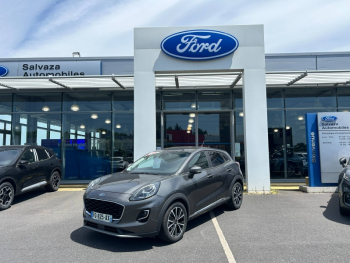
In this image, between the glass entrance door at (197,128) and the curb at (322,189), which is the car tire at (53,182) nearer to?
the glass entrance door at (197,128)

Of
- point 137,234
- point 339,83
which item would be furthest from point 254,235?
point 339,83

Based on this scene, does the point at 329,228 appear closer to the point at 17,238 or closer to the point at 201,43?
the point at 17,238

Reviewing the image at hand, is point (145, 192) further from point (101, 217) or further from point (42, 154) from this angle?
point (42, 154)

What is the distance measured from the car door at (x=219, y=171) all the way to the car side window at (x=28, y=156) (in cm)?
560

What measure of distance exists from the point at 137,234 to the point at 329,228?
3623 mm

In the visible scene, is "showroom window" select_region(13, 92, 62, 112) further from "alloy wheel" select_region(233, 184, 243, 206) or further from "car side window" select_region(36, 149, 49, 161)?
"alloy wheel" select_region(233, 184, 243, 206)

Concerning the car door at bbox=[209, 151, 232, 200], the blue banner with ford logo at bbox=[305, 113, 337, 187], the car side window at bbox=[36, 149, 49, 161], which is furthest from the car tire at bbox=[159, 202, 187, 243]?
the car side window at bbox=[36, 149, 49, 161]

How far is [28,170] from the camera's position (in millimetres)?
7742

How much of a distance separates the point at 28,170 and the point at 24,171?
0.57 feet

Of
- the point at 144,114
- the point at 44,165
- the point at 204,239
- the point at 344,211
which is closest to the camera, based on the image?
the point at 204,239

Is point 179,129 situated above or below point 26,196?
above

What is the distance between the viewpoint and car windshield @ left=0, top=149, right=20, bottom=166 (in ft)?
24.0

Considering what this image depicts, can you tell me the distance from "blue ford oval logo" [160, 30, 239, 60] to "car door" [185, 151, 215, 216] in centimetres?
433

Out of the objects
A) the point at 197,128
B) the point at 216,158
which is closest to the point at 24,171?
the point at 216,158
